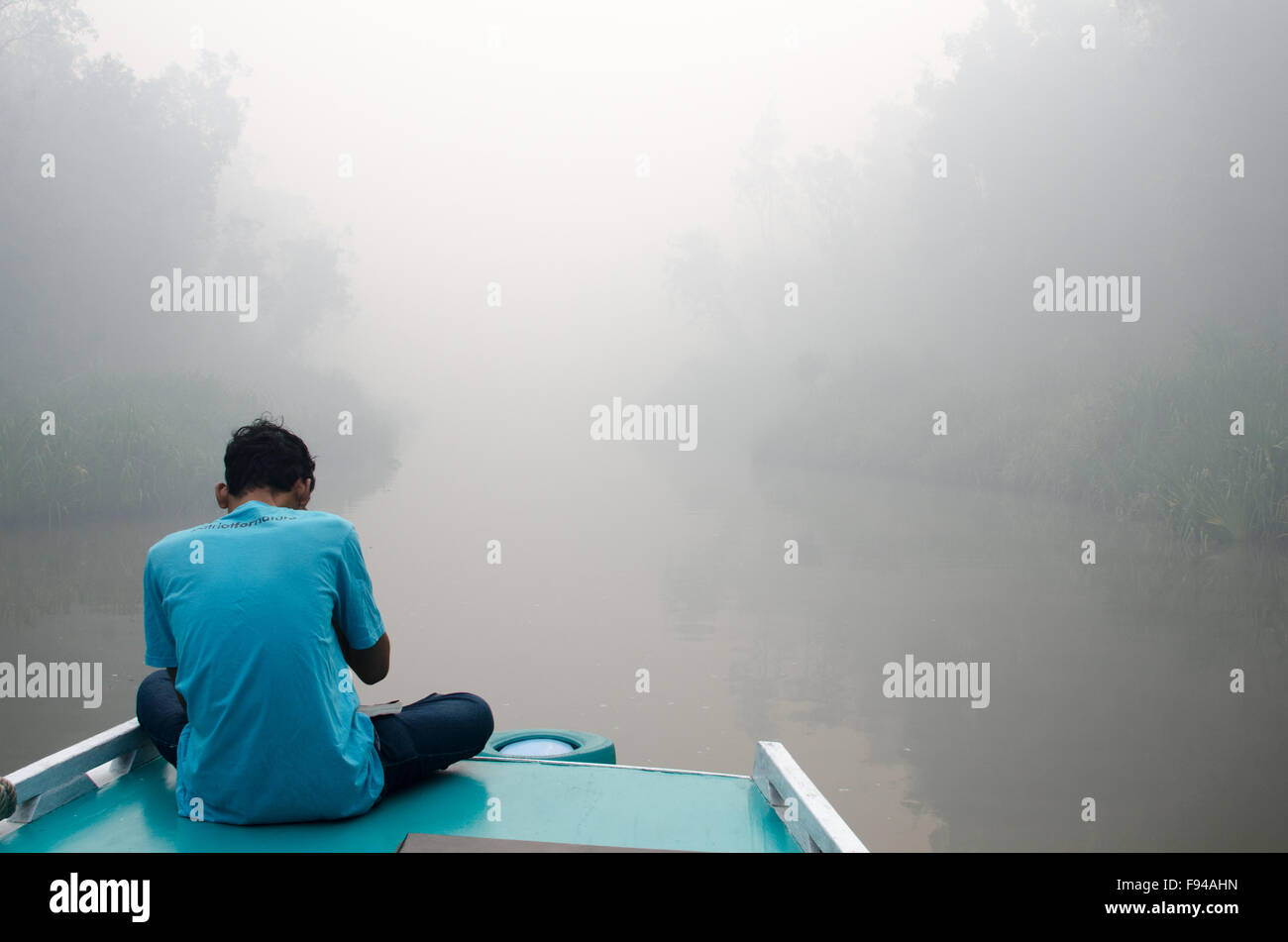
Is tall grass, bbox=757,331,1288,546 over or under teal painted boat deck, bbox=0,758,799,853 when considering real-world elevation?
over

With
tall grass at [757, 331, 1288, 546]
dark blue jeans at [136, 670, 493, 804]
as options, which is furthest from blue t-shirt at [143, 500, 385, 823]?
tall grass at [757, 331, 1288, 546]

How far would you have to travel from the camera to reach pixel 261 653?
239cm

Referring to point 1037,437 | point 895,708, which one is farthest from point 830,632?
point 1037,437

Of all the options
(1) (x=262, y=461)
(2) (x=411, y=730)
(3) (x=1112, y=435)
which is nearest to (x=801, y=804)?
(2) (x=411, y=730)

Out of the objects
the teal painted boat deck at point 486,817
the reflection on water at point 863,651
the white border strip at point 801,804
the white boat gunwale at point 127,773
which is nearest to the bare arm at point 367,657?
the teal painted boat deck at point 486,817

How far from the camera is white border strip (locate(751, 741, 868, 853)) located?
236cm

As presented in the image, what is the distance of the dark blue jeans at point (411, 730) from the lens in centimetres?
281

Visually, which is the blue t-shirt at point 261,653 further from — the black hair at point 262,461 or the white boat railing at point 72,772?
the white boat railing at point 72,772

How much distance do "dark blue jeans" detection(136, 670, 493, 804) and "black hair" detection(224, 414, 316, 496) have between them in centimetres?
71

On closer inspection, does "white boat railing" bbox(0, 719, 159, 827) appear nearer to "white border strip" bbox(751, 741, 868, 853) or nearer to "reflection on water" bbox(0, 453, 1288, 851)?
"white border strip" bbox(751, 741, 868, 853)

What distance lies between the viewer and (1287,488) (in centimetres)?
1043

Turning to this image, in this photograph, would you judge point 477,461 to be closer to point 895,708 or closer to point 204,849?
point 895,708

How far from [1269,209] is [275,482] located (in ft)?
65.9
